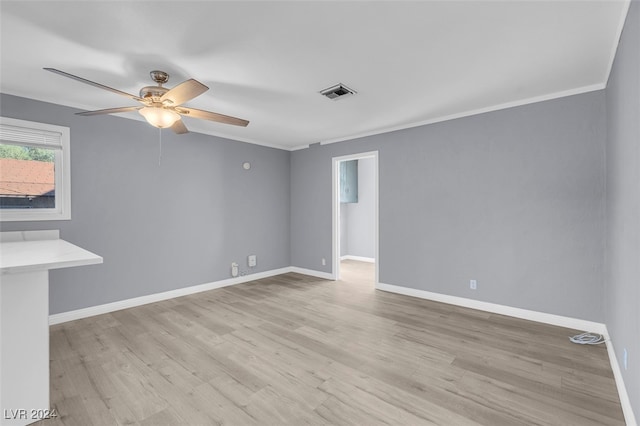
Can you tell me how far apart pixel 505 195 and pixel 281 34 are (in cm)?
304

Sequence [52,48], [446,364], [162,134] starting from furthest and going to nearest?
[162,134] < [446,364] < [52,48]

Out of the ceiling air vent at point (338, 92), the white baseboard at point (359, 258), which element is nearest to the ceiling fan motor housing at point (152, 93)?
the ceiling air vent at point (338, 92)

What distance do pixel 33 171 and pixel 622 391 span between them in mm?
5549

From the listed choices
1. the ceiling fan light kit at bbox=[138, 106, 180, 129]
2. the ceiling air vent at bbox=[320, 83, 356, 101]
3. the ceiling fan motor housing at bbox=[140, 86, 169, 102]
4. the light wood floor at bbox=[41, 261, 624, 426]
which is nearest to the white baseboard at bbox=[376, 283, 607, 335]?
the light wood floor at bbox=[41, 261, 624, 426]

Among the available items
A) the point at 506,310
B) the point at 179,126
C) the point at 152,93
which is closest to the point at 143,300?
the point at 179,126

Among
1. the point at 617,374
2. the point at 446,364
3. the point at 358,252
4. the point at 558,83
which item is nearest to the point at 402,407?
the point at 446,364

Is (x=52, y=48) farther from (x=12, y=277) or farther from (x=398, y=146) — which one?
(x=398, y=146)

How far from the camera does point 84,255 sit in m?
1.84

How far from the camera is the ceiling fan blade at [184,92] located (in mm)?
2065

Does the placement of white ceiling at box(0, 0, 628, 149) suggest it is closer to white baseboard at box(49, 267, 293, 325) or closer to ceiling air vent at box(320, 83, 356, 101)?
ceiling air vent at box(320, 83, 356, 101)

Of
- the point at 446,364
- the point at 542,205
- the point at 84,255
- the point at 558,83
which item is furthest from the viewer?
the point at 542,205

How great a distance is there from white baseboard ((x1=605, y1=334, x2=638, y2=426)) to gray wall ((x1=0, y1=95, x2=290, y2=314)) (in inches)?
181

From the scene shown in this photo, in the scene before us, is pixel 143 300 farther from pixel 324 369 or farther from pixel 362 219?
pixel 362 219

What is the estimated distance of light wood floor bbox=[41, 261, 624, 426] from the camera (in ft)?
5.90
